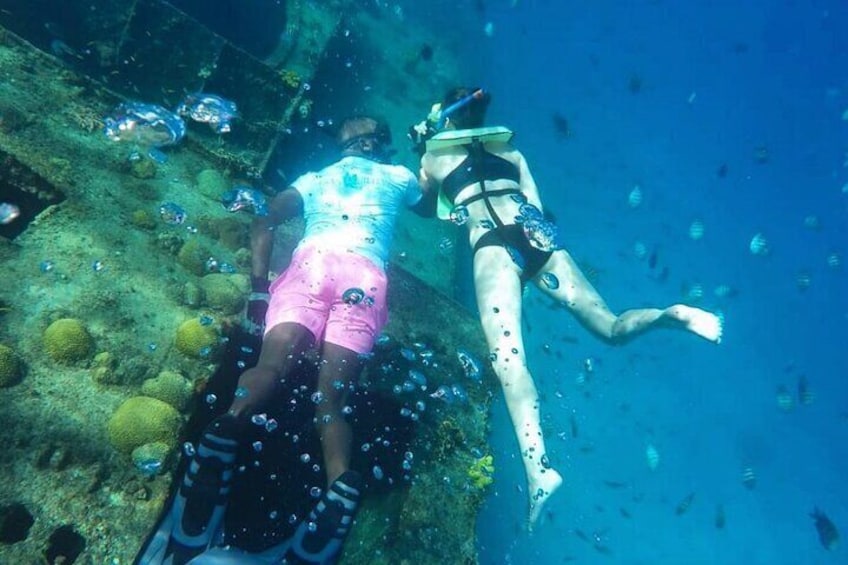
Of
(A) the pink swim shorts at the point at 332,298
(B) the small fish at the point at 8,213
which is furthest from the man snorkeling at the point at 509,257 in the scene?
(B) the small fish at the point at 8,213

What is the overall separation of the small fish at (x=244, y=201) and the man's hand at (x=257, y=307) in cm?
216

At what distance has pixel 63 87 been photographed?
7.12 metres

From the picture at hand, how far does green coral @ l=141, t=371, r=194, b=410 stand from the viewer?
407 cm

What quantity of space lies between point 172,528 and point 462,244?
1031 centimetres

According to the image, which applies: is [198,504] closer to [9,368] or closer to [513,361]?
[9,368]

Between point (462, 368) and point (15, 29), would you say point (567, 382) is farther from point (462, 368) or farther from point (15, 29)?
point (15, 29)

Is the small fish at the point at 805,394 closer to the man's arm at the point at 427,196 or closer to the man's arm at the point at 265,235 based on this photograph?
the man's arm at the point at 427,196

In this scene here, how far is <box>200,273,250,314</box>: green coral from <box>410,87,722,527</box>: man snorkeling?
9.55 feet

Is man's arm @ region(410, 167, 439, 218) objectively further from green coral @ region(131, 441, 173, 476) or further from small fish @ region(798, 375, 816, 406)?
small fish @ region(798, 375, 816, 406)

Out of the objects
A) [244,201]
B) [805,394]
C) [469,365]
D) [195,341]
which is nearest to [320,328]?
[195,341]

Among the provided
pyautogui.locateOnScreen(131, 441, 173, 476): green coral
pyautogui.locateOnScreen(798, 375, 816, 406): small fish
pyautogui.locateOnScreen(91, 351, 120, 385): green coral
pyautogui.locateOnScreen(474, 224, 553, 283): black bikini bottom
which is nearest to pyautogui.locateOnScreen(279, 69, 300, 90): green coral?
pyautogui.locateOnScreen(474, 224, 553, 283): black bikini bottom

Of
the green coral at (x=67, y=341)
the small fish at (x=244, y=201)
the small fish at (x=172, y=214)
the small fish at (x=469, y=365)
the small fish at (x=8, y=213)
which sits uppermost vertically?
the small fish at (x=244, y=201)

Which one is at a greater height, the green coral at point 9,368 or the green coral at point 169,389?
the green coral at point 169,389

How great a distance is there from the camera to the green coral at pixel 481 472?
5750 mm
